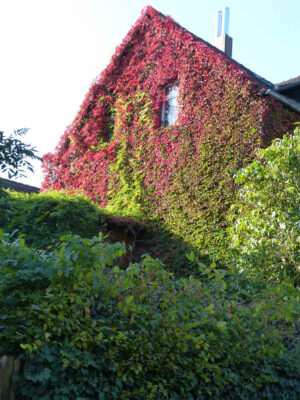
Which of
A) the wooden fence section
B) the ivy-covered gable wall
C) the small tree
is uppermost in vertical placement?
the ivy-covered gable wall

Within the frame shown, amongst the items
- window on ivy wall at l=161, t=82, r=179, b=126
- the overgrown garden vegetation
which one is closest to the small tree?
the overgrown garden vegetation

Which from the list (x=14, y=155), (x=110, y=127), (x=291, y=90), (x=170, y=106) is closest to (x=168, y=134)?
(x=170, y=106)

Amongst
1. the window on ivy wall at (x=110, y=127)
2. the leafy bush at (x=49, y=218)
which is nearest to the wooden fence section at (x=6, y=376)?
the leafy bush at (x=49, y=218)

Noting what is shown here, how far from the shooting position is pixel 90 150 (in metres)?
14.1

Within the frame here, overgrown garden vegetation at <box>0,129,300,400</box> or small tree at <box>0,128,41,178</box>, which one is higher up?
small tree at <box>0,128,41,178</box>

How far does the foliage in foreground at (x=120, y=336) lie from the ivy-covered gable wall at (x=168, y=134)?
4.60 meters

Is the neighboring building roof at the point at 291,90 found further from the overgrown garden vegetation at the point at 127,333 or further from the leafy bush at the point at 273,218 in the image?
the overgrown garden vegetation at the point at 127,333

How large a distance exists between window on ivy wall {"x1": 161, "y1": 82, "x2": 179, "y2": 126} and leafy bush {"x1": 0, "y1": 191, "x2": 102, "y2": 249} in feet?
11.4

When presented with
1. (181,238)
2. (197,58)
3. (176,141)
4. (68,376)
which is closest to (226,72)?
(197,58)

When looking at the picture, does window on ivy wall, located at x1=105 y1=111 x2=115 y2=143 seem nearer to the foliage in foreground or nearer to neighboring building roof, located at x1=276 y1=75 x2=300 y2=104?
neighboring building roof, located at x1=276 y1=75 x2=300 y2=104

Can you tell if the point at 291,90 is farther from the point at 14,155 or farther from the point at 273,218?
the point at 14,155

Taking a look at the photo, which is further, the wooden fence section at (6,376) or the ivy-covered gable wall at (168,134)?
the ivy-covered gable wall at (168,134)

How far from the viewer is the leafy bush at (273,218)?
301 inches

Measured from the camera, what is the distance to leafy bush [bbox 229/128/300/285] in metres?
7.63
